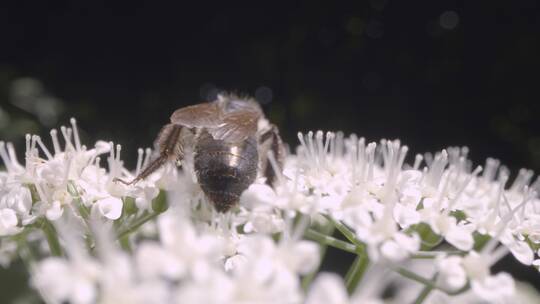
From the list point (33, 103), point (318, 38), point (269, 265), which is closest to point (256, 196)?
point (269, 265)

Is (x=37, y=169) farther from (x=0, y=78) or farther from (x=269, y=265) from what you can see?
(x=0, y=78)

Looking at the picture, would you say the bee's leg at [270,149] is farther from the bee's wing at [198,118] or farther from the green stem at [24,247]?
the green stem at [24,247]

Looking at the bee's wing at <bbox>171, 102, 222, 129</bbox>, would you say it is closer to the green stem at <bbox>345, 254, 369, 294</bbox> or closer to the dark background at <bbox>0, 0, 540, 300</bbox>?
the green stem at <bbox>345, 254, 369, 294</bbox>

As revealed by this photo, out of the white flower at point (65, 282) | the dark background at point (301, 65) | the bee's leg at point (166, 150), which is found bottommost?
the dark background at point (301, 65)

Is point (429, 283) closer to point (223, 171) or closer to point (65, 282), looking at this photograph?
point (223, 171)

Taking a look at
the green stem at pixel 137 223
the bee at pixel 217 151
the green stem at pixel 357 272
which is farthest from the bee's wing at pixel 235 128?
the green stem at pixel 357 272

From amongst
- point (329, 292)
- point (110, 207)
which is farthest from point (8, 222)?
point (329, 292)

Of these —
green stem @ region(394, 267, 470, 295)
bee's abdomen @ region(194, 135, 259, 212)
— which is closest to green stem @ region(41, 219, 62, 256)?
bee's abdomen @ region(194, 135, 259, 212)
